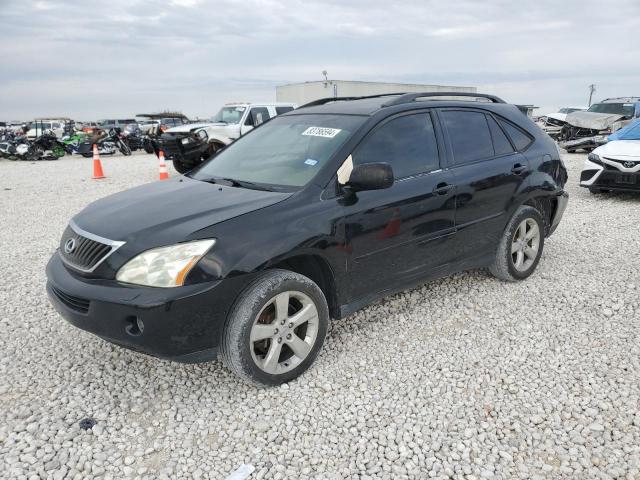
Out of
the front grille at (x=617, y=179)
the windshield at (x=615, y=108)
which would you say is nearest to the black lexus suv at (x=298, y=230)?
the front grille at (x=617, y=179)

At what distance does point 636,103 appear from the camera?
17875 millimetres

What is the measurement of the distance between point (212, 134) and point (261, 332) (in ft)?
37.9

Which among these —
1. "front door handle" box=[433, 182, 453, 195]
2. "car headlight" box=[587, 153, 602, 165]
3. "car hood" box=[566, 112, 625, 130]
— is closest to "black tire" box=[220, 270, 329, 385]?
"front door handle" box=[433, 182, 453, 195]

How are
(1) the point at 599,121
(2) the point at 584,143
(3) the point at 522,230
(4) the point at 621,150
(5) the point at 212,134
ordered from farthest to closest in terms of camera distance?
1. (1) the point at 599,121
2. (2) the point at 584,143
3. (5) the point at 212,134
4. (4) the point at 621,150
5. (3) the point at 522,230

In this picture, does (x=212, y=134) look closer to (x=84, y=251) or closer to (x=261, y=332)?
(x=84, y=251)

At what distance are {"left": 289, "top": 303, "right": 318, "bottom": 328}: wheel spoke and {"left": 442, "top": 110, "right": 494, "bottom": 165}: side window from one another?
175cm

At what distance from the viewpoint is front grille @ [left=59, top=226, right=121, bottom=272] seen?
9.28 feet

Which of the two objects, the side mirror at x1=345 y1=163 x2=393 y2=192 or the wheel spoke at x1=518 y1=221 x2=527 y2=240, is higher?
the side mirror at x1=345 y1=163 x2=393 y2=192

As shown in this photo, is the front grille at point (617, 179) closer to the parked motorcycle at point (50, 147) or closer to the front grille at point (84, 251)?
the front grille at point (84, 251)

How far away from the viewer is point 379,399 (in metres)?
2.96

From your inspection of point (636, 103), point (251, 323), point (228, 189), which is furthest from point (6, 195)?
point (636, 103)

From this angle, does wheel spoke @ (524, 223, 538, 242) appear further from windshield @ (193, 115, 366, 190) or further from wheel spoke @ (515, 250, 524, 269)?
windshield @ (193, 115, 366, 190)

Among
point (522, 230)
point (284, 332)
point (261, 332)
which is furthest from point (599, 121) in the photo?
point (261, 332)

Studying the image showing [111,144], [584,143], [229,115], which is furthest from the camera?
[111,144]
